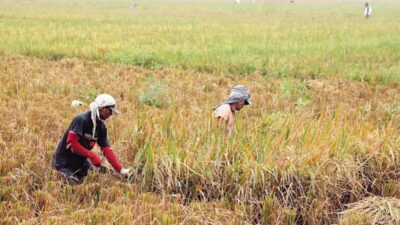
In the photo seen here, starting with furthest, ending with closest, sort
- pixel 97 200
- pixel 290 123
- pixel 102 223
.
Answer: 1. pixel 290 123
2. pixel 97 200
3. pixel 102 223

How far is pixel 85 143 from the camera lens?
4.79 metres

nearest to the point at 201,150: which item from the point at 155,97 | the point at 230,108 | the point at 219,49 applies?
the point at 230,108

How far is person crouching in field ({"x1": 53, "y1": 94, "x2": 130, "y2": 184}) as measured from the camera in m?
4.56

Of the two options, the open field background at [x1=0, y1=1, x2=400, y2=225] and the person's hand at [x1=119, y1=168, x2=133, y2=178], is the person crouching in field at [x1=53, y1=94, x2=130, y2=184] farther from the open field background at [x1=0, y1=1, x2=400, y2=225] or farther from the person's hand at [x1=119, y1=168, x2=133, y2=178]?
the open field background at [x1=0, y1=1, x2=400, y2=225]

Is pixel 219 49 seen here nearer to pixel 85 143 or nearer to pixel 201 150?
pixel 201 150

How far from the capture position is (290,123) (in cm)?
554

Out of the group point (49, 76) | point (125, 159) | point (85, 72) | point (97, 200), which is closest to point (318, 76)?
point (85, 72)

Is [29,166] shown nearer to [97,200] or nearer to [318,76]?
[97,200]

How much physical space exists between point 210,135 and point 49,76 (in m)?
4.91

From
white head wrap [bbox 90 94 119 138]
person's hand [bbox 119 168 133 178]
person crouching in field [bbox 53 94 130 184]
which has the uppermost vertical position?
white head wrap [bbox 90 94 119 138]

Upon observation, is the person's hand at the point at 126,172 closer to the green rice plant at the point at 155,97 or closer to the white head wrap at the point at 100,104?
the white head wrap at the point at 100,104

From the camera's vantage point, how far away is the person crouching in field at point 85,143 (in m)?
4.56

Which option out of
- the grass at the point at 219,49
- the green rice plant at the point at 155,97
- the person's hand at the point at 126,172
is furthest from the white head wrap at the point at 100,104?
the grass at the point at 219,49

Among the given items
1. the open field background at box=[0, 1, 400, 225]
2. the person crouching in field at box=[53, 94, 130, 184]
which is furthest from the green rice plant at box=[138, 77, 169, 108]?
the person crouching in field at box=[53, 94, 130, 184]
